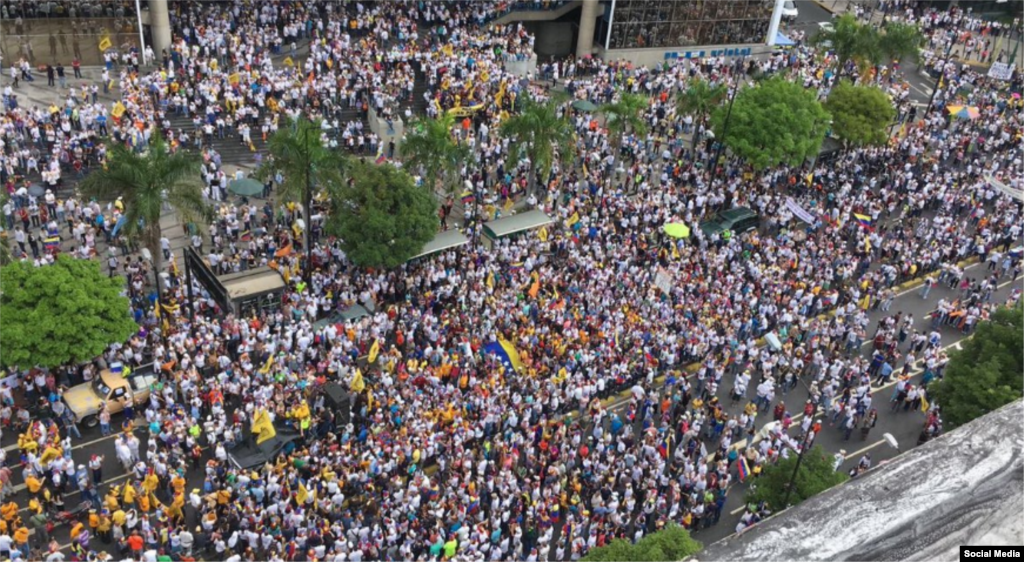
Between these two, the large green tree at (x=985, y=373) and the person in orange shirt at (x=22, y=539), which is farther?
the large green tree at (x=985, y=373)

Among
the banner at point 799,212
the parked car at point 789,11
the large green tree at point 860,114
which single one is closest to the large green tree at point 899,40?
the large green tree at point 860,114

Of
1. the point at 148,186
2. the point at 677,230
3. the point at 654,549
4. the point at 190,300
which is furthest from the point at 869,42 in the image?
the point at 654,549

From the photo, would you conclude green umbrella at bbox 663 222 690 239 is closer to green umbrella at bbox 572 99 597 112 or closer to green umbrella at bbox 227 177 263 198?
green umbrella at bbox 572 99 597 112

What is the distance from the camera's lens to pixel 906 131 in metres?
54.9

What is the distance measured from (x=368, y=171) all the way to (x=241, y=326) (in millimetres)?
7911

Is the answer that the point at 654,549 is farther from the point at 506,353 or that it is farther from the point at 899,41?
the point at 899,41

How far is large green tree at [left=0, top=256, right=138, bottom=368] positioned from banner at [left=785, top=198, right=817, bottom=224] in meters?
28.4

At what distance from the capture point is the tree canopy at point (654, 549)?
21573 mm

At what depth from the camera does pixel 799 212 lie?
42500mm

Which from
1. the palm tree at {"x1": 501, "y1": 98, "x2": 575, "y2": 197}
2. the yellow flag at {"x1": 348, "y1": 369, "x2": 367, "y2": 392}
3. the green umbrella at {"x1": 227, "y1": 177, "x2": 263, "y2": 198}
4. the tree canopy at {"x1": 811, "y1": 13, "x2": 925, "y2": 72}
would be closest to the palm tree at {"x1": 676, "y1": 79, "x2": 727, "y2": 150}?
the palm tree at {"x1": 501, "y1": 98, "x2": 575, "y2": 197}

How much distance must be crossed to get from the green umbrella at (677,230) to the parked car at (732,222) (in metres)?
2.63

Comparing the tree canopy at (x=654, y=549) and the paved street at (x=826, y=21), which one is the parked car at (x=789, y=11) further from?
→ the tree canopy at (x=654, y=549)

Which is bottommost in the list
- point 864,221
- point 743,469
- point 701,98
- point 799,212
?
point 743,469

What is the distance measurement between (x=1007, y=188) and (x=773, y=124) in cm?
1291
